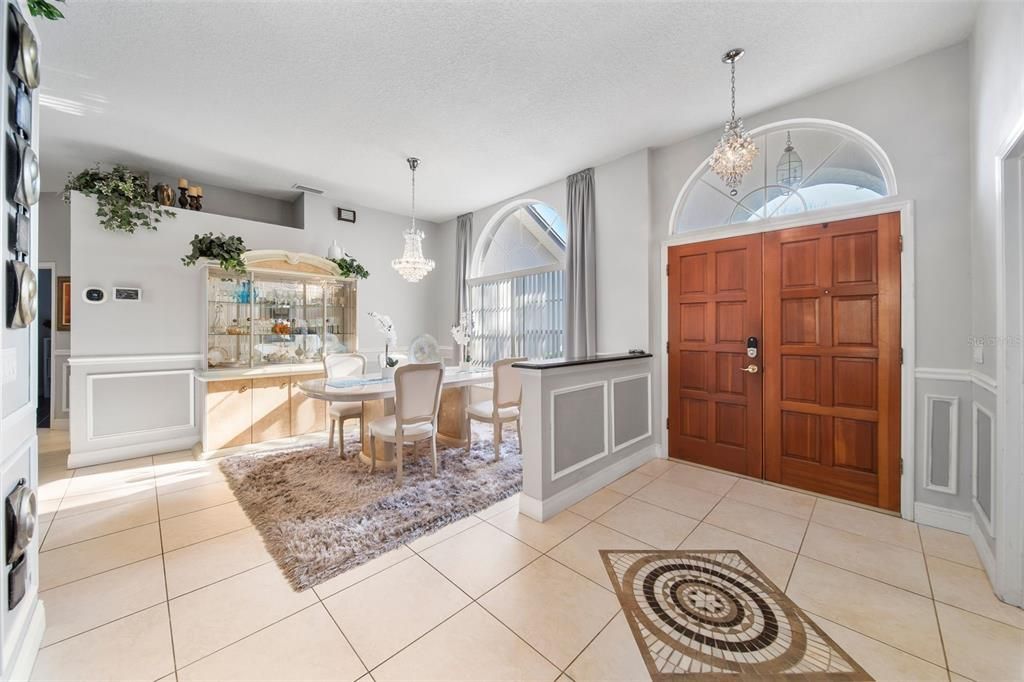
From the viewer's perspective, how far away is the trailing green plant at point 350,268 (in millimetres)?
4805

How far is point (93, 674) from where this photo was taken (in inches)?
56.1

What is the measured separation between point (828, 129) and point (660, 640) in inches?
141

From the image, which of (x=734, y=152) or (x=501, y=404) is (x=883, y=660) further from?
(x=501, y=404)

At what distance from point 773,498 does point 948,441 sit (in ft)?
3.48

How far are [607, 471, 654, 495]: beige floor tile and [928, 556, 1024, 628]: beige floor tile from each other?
1590mm

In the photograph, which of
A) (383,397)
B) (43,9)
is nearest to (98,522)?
(383,397)

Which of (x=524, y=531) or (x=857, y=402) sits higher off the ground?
(x=857, y=402)

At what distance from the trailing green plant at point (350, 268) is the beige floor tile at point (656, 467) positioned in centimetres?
397

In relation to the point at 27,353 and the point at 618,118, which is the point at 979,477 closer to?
the point at 618,118

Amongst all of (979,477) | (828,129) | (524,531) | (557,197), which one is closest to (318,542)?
(524,531)

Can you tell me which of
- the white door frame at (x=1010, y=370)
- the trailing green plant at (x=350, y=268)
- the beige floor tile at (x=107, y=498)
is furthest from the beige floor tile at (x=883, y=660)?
the trailing green plant at (x=350, y=268)

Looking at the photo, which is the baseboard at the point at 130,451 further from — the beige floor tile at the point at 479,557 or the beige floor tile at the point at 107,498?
the beige floor tile at the point at 479,557

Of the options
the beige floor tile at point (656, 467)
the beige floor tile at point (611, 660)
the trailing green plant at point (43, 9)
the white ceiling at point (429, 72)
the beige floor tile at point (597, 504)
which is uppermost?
the white ceiling at point (429, 72)

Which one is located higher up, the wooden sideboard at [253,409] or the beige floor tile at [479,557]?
the wooden sideboard at [253,409]
